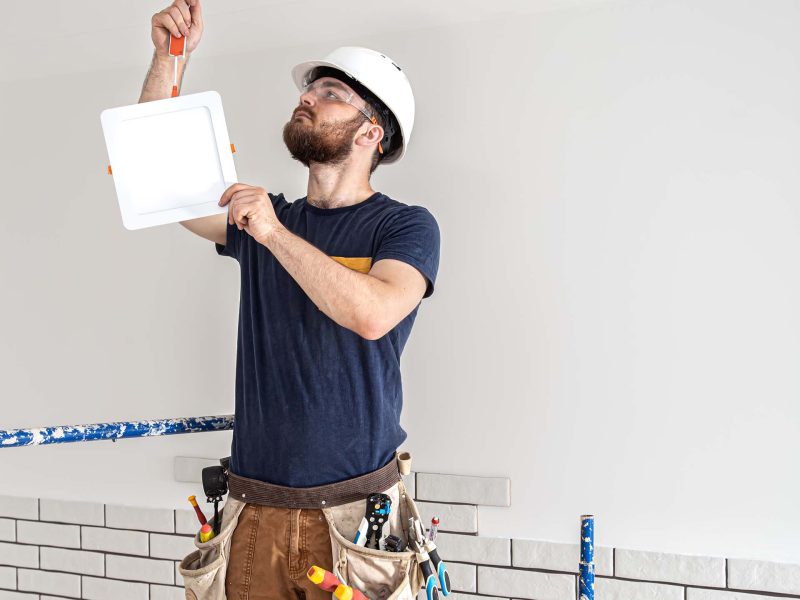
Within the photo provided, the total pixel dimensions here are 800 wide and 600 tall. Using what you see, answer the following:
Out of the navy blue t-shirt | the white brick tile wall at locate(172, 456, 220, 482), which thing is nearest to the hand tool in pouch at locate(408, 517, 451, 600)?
the navy blue t-shirt

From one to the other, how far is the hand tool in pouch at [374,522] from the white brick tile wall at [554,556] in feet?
1.90

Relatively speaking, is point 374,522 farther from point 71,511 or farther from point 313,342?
point 71,511

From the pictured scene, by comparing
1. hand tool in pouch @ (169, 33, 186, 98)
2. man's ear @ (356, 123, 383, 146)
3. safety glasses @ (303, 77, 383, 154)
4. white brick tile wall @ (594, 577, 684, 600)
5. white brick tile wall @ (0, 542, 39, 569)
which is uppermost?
hand tool in pouch @ (169, 33, 186, 98)

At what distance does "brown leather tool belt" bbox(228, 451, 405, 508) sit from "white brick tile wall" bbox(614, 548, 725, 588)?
0.65 m

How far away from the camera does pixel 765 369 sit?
162cm

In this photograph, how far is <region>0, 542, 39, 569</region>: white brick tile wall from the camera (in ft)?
7.32

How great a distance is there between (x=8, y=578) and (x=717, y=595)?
1873 millimetres

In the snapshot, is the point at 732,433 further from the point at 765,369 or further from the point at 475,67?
the point at 475,67

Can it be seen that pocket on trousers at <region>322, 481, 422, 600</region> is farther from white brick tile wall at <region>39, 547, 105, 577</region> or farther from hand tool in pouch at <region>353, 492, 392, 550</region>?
white brick tile wall at <region>39, 547, 105, 577</region>

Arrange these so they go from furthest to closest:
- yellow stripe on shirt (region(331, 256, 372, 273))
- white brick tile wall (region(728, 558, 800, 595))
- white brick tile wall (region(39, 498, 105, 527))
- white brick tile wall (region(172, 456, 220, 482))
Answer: white brick tile wall (region(39, 498, 105, 527))
white brick tile wall (region(172, 456, 220, 482))
white brick tile wall (region(728, 558, 800, 595))
yellow stripe on shirt (region(331, 256, 372, 273))

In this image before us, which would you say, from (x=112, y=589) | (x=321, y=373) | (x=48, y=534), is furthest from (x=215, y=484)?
(x=48, y=534)

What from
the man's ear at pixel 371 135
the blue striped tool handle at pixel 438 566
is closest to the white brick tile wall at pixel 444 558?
the blue striped tool handle at pixel 438 566

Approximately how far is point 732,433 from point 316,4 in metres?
1.36

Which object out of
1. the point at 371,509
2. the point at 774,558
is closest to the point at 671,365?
the point at 774,558
